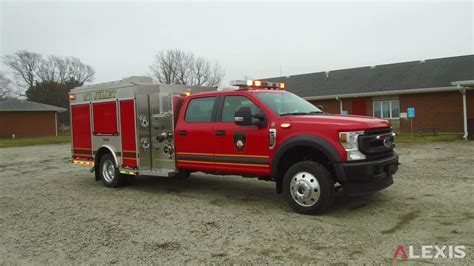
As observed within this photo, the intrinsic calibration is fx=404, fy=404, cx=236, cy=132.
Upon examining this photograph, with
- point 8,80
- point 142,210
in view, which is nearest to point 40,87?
point 8,80

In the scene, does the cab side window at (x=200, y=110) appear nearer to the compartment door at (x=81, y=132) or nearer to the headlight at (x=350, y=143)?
the headlight at (x=350, y=143)

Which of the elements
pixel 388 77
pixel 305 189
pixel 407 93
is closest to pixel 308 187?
pixel 305 189

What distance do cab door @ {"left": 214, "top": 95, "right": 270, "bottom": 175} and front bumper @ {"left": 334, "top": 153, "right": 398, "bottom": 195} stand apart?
128cm

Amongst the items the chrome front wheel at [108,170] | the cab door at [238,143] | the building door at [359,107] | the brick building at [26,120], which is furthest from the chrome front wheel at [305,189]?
A: the brick building at [26,120]

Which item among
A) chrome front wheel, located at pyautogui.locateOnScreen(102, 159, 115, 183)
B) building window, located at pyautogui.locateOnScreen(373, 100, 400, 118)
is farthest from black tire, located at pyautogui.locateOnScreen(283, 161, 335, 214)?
building window, located at pyautogui.locateOnScreen(373, 100, 400, 118)

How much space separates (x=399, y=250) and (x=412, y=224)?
3.67 feet

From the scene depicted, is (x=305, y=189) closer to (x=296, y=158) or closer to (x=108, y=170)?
(x=296, y=158)

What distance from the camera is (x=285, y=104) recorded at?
7.01 meters

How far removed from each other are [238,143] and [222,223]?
1.54 meters

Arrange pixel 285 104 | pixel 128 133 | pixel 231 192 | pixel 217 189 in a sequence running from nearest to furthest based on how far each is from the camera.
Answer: pixel 285 104 < pixel 231 192 < pixel 217 189 < pixel 128 133

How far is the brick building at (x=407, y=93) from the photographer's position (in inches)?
851

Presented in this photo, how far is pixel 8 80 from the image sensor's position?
6769cm

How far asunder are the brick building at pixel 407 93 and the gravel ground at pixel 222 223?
13.9m

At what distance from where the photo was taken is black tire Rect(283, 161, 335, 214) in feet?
→ 19.4
